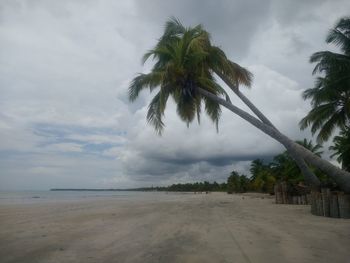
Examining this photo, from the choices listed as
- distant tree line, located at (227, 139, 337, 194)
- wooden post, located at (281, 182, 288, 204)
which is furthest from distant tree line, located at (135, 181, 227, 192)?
wooden post, located at (281, 182, 288, 204)

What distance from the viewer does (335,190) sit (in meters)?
12.6

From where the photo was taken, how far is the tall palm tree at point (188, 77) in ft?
47.3

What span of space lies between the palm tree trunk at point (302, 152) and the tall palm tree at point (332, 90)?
529 cm

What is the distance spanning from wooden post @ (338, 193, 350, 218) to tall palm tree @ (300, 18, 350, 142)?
7.01m

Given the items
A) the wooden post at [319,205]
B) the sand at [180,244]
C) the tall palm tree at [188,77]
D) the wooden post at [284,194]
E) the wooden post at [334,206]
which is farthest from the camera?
the wooden post at [284,194]

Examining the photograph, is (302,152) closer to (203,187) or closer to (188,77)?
(188,77)

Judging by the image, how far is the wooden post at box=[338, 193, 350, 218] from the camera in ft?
Result: 36.1

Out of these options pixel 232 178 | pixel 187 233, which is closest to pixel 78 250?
pixel 187 233

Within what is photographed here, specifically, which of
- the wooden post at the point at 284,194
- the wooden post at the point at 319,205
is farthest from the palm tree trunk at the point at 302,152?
the wooden post at the point at 284,194

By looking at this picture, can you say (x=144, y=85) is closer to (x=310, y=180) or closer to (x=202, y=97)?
(x=202, y=97)

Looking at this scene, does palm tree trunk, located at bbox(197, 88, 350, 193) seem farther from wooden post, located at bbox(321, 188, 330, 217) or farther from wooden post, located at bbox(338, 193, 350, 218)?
wooden post, located at bbox(321, 188, 330, 217)

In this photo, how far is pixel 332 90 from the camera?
1639cm

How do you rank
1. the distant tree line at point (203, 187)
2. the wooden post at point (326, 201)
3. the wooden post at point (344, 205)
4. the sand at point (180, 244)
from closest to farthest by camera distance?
1. the sand at point (180, 244)
2. the wooden post at point (344, 205)
3. the wooden post at point (326, 201)
4. the distant tree line at point (203, 187)

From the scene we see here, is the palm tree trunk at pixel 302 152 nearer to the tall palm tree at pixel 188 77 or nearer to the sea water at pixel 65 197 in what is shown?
the tall palm tree at pixel 188 77
